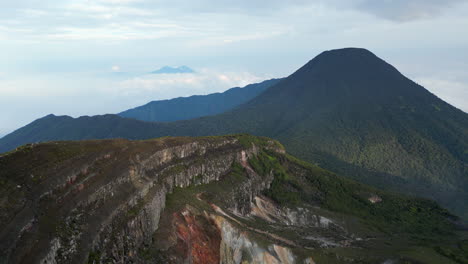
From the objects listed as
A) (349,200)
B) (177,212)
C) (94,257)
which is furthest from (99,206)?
(349,200)

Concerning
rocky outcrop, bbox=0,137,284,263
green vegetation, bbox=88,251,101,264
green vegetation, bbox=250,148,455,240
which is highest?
rocky outcrop, bbox=0,137,284,263

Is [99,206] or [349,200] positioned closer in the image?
[99,206]

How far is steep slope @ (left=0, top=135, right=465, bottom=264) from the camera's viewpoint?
43509 millimetres

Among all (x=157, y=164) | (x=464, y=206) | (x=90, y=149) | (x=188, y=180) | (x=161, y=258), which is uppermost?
(x=90, y=149)

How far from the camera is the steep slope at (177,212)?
43509 mm

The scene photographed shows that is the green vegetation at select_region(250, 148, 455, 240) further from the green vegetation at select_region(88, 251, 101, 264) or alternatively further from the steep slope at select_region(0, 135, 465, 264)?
the green vegetation at select_region(88, 251, 101, 264)

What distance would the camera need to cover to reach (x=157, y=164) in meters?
74.1

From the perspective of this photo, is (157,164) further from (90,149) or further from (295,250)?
(295,250)

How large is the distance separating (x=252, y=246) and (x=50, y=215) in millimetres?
34909

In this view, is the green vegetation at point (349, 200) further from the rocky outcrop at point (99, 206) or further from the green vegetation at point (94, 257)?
the green vegetation at point (94, 257)

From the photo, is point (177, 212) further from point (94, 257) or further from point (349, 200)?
point (349, 200)

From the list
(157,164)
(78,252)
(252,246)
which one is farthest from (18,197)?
(252,246)

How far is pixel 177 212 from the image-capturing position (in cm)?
6425

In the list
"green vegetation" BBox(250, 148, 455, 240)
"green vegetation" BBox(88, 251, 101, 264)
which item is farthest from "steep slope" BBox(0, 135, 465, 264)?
"green vegetation" BBox(250, 148, 455, 240)
